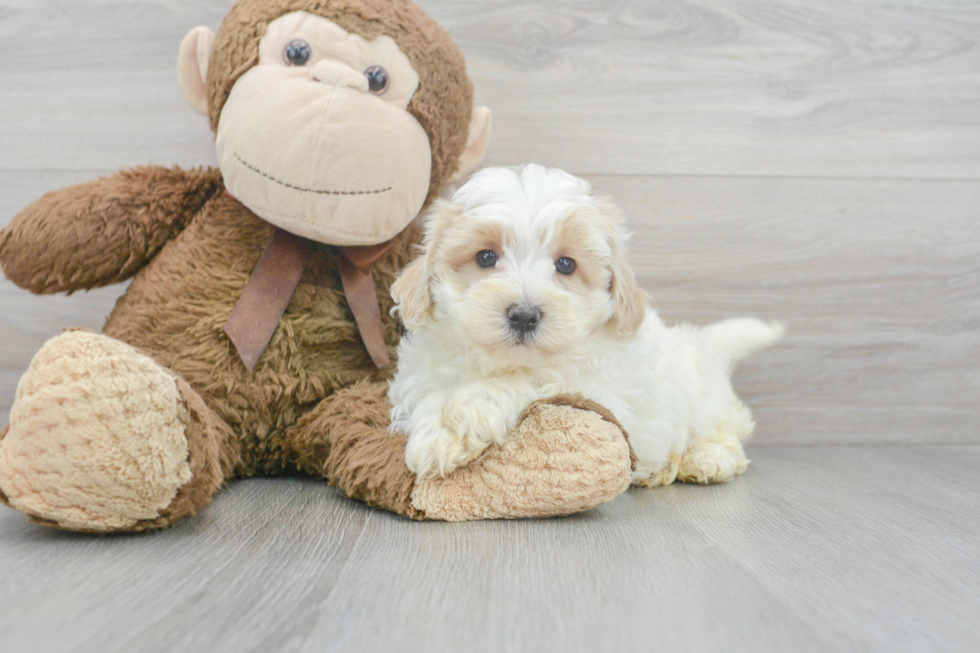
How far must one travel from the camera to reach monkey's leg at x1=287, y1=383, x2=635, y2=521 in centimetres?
110

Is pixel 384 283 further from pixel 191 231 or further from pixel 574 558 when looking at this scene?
pixel 574 558

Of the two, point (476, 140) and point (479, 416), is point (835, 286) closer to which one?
point (476, 140)

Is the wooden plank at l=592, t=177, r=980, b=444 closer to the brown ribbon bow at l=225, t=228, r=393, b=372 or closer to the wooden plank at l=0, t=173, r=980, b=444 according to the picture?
the wooden plank at l=0, t=173, r=980, b=444

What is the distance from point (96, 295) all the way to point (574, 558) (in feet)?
4.57

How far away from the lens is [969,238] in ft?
6.32

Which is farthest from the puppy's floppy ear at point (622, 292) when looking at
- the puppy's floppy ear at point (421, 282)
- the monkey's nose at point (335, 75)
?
the monkey's nose at point (335, 75)

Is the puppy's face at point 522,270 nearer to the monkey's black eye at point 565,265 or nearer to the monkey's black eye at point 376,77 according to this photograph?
the monkey's black eye at point 565,265

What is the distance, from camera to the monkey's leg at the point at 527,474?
110 centimetres

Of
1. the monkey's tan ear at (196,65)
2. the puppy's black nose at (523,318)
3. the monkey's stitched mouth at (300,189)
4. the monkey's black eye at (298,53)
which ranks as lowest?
the puppy's black nose at (523,318)

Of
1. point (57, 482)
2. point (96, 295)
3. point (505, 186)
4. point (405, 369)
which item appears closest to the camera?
point (57, 482)

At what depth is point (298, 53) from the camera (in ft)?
4.26

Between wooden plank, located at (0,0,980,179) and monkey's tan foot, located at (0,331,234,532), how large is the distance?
3.12 feet

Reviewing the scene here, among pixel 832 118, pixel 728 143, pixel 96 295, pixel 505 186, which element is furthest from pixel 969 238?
pixel 96 295

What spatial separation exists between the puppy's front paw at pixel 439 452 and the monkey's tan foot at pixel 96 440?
319mm
